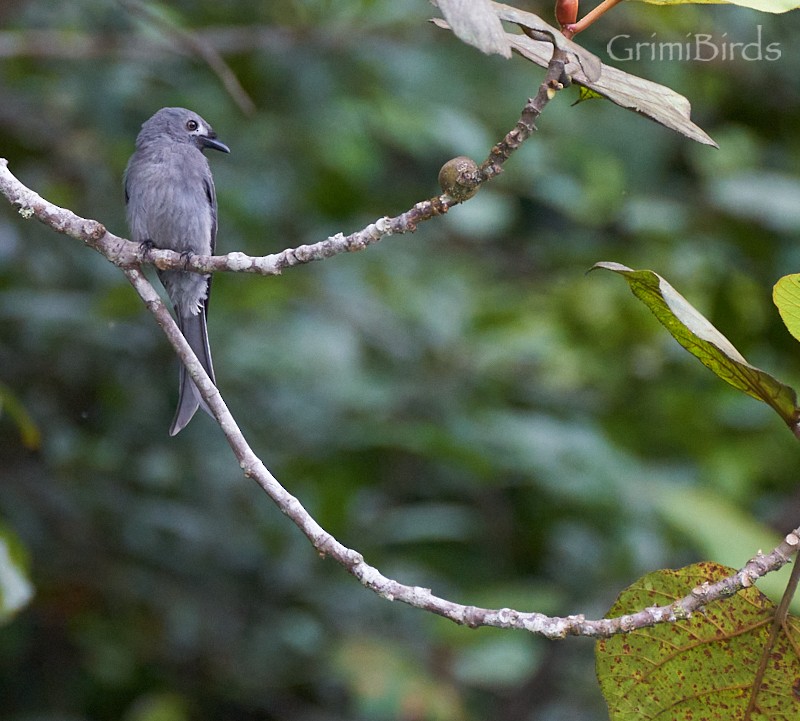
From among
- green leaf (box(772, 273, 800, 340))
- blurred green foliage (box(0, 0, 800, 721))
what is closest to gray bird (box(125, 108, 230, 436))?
blurred green foliage (box(0, 0, 800, 721))

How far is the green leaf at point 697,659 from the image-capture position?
1795 mm

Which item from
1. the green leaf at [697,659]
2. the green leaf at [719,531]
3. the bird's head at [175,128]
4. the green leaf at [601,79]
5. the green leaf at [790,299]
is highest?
the bird's head at [175,128]

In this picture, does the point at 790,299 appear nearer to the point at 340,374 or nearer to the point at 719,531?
the point at 719,531

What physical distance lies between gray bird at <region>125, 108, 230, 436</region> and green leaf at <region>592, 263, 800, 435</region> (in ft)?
5.95

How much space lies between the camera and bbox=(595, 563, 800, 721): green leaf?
5.89ft

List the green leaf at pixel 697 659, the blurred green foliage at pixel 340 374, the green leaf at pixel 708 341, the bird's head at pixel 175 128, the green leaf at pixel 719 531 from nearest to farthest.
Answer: the green leaf at pixel 708 341 < the green leaf at pixel 697 659 < the green leaf at pixel 719 531 < the bird's head at pixel 175 128 < the blurred green foliage at pixel 340 374

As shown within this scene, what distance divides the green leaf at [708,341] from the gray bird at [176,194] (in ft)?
5.95

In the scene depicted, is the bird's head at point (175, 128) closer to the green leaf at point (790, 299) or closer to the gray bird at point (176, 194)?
the gray bird at point (176, 194)

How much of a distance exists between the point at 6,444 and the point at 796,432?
398 cm

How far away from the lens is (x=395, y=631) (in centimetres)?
499

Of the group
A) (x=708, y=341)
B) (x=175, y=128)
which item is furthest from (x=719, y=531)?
(x=175, y=128)

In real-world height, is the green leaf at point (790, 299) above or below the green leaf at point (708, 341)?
above

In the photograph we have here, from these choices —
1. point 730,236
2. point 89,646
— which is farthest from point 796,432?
point 89,646

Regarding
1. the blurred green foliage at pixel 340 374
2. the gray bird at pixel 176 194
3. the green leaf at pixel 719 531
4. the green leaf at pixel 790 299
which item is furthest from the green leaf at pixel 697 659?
the blurred green foliage at pixel 340 374
